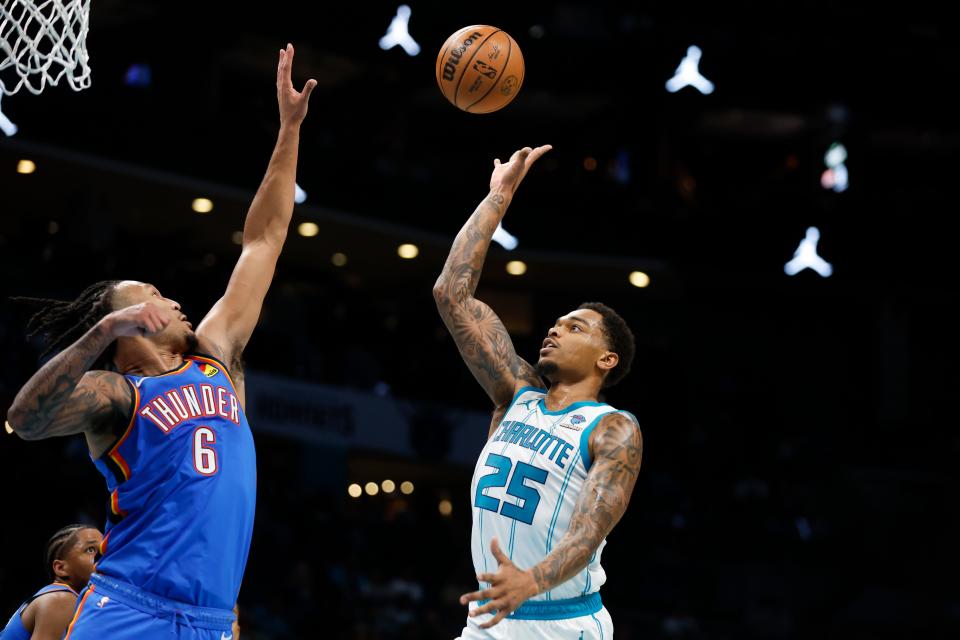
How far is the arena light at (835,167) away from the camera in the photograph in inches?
886

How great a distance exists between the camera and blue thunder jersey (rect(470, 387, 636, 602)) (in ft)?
15.1

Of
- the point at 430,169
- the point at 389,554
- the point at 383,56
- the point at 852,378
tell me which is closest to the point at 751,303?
the point at 852,378

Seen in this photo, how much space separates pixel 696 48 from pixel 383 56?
507cm

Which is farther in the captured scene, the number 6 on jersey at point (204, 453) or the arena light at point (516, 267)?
the arena light at point (516, 267)

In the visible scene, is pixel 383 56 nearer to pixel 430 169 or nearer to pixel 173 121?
pixel 430 169

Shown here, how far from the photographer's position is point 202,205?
17984 millimetres

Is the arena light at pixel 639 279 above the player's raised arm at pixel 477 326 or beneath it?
above

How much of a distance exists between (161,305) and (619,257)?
16.4m

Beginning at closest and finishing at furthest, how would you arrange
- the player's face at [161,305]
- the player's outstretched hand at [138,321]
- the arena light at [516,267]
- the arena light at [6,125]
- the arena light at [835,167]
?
the player's outstretched hand at [138,321], the player's face at [161,305], the arena light at [6,125], the arena light at [516,267], the arena light at [835,167]

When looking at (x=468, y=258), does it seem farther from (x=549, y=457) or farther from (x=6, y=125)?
(x=6, y=125)

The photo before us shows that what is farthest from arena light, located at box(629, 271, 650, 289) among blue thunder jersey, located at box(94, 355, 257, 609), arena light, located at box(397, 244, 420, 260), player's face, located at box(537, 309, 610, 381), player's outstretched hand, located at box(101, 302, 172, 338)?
player's outstretched hand, located at box(101, 302, 172, 338)

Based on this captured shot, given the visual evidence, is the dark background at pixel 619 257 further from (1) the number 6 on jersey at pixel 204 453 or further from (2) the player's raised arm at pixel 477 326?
(1) the number 6 on jersey at pixel 204 453

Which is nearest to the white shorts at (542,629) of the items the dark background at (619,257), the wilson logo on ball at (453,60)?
the wilson logo on ball at (453,60)

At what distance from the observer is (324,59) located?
2153 centimetres
